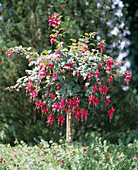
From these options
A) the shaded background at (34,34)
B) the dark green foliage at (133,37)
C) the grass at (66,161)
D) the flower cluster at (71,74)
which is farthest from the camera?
the dark green foliage at (133,37)

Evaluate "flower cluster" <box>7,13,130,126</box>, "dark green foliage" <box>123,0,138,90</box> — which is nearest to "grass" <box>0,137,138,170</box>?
"flower cluster" <box>7,13,130,126</box>

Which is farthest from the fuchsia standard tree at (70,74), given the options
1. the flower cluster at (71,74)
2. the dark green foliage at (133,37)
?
the dark green foliage at (133,37)

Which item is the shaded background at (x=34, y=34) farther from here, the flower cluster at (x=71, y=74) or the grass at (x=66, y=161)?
the grass at (x=66, y=161)

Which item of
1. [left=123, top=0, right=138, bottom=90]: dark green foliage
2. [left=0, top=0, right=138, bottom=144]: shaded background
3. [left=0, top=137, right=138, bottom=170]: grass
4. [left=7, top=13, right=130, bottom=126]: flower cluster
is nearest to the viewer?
[left=0, top=137, right=138, bottom=170]: grass

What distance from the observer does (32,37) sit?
3.87 m

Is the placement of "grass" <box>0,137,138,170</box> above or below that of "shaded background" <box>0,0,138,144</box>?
below

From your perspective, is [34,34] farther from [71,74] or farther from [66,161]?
[66,161]

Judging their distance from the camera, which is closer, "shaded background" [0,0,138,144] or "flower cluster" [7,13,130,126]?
"flower cluster" [7,13,130,126]

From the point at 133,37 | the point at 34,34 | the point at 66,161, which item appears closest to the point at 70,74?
the point at 66,161

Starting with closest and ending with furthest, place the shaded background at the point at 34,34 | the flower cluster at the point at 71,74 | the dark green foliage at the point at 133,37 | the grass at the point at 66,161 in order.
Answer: the grass at the point at 66,161 → the flower cluster at the point at 71,74 → the shaded background at the point at 34,34 → the dark green foliage at the point at 133,37

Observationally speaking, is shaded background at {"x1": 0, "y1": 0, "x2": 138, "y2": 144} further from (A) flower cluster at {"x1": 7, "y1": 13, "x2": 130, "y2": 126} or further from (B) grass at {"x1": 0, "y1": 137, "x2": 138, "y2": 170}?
(B) grass at {"x1": 0, "y1": 137, "x2": 138, "y2": 170}

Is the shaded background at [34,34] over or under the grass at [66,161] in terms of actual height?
over

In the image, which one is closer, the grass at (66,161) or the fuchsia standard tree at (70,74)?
the grass at (66,161)

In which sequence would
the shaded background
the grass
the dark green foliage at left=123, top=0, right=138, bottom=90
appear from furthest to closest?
the dark green foliage at left=123, top=0, right=138, bottom=90
the shaded background
the grass
